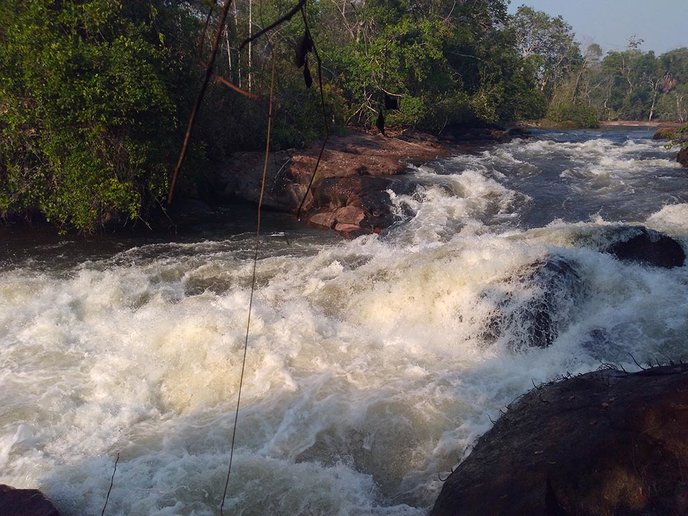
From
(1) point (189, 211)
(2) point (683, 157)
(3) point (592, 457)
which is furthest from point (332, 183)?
(3) point (592, 457)

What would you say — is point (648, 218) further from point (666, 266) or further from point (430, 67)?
point (430, 67)

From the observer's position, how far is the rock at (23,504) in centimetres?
377

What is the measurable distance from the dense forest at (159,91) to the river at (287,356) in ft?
3.96

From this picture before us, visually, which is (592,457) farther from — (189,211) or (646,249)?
(189,211)

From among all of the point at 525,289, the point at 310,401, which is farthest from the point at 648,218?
the point at 310,401

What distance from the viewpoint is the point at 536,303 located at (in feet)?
Result: 22.1

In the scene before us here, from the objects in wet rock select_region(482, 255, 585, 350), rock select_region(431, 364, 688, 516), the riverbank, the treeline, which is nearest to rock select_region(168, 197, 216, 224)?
the riverbank

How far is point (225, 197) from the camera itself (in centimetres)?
1345

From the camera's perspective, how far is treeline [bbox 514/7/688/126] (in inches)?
1391

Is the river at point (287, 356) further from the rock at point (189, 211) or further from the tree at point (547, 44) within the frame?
the tree at point (547, 44)

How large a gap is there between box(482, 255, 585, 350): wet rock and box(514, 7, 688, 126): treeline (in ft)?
71.4

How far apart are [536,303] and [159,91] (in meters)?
6.77

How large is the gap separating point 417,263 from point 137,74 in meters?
5.45

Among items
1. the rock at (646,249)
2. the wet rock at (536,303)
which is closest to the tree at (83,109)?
the wet rock at (536,303)
